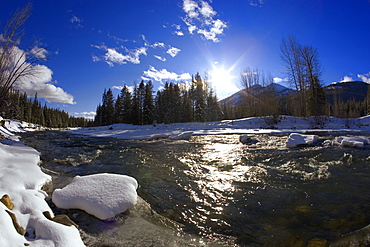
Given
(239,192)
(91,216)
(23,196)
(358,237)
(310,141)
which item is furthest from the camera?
(310,141)

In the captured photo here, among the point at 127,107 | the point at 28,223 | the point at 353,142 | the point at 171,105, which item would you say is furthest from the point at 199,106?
the point at 28,223

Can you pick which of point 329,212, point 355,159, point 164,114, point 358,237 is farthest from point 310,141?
point 164,114

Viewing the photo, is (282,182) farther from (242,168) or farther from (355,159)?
(355,159)

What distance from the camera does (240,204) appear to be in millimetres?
2754

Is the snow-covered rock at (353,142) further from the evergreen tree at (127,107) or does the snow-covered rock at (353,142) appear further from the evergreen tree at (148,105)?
the evergreen tree at (127,107)

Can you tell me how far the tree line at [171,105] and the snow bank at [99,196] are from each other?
3391 centimetres

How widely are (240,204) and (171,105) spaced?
35.8 meters

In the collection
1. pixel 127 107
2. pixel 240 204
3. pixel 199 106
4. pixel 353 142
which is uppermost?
pixel 127 107

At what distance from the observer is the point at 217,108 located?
39906 millimetres

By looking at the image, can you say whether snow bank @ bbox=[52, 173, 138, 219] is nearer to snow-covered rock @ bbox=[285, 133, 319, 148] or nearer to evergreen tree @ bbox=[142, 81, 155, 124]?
snow-covered rock @ bbox=[285, 133, 319, 148]

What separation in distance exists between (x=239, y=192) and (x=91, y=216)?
2.39 metres

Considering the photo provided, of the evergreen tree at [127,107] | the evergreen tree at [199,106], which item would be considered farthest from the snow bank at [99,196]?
the evergreen tree at [127,107]

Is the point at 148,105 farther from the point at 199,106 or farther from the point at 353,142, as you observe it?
the point at 353,142

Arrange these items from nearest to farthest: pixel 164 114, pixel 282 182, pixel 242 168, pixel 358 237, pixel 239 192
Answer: pixel 358 237
pixel 239 192
pixel 282 182
pixel 242 168
pixel 164 114
